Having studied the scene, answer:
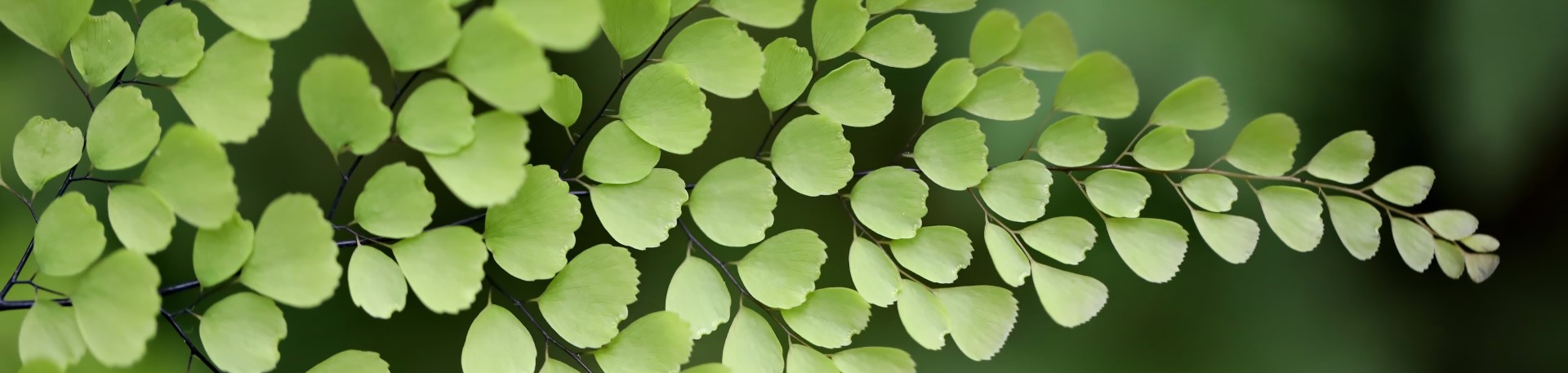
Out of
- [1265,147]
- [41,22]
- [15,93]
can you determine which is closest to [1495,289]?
[1265,147]

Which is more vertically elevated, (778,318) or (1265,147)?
Answer: (1265,147)

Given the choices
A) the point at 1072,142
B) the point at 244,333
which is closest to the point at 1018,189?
the point at 1072,142

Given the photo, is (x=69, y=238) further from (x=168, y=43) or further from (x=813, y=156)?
(x=813, y=156)

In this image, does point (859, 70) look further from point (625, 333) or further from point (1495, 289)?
point (1495, 289)

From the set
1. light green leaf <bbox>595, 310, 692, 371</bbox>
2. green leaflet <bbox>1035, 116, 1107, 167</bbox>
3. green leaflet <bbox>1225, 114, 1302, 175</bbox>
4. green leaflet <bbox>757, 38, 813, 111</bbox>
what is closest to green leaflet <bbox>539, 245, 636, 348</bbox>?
light green leaf <bbox>595, 310, 692, 371</bbox>

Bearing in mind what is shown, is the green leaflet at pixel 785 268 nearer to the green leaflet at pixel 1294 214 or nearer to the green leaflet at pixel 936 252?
the green leaflet at pixel 936 252

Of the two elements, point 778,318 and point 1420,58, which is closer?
point 778,318

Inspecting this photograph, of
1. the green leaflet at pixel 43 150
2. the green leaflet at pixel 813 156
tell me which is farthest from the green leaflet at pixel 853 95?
the green leaflet at pixel 43 150

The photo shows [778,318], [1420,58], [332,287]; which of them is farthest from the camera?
[1420,58]
